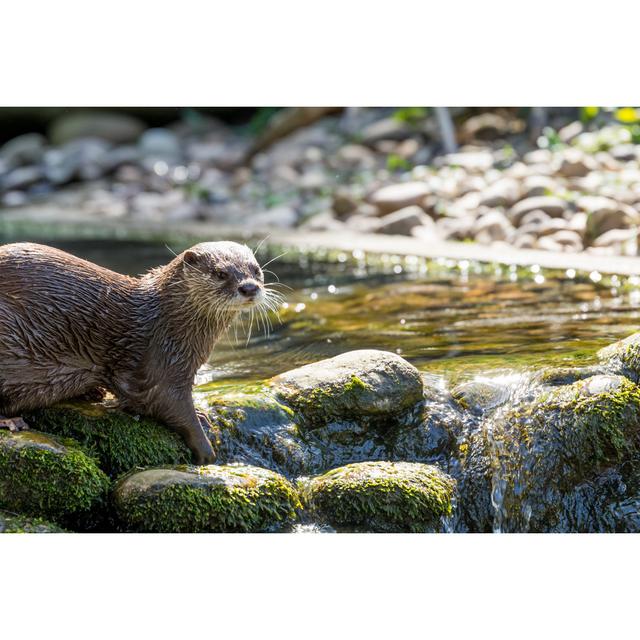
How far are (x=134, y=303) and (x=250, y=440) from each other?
83cm

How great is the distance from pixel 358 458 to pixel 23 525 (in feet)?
5.18

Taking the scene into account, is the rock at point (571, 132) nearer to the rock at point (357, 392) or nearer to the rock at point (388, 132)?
the rock at point (388, 132)

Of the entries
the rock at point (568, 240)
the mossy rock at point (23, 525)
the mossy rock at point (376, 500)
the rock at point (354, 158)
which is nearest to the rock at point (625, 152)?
the rock at point (568, 240)

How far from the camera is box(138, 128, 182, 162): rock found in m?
16.4

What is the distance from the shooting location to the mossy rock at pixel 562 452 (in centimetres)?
448

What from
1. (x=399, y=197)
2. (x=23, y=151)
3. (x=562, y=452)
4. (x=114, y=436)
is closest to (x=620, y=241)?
(x=399, y=197)

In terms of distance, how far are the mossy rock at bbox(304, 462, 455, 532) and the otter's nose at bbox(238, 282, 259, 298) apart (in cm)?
88

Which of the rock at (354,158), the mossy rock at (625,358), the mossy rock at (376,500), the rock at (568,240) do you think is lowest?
the mossy rock at (376,500)

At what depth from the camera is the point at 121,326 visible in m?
Result: 4.29

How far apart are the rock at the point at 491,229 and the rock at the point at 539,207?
0.37 ft

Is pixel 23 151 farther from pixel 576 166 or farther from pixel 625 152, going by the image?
pixel 625 152
